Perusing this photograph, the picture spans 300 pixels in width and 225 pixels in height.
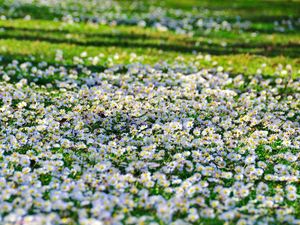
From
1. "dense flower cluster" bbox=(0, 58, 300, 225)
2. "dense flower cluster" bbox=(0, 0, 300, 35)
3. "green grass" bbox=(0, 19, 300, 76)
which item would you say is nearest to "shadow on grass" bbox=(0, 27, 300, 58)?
"green grass" bbox=(0, 19, 300, 76)

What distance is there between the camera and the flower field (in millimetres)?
6312

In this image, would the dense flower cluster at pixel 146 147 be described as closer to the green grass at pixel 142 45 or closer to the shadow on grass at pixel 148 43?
the green grass at pixel 142 45

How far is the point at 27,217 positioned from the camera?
5.75 m

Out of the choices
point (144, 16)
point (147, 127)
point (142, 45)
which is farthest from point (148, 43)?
point (147, 127)

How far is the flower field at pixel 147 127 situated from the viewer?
6312 mm

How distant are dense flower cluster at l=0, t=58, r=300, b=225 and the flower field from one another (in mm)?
21

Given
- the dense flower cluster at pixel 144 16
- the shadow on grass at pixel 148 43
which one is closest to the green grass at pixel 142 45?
the shadow on grass at pixel 148 43

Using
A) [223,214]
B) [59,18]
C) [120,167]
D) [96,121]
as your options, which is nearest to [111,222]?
[223,214]

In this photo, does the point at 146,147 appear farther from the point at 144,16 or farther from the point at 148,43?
the point at 144,16

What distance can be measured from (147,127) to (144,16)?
40.5 ft

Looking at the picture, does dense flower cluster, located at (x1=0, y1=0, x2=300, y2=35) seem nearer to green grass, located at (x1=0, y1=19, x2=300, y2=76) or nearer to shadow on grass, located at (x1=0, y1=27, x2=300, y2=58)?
green grass, located at (x1=0, y1=19, x2=300, y2=76)

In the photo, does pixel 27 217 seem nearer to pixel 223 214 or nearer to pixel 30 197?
pixel 30 197

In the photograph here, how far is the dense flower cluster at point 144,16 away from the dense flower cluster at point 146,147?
23.0 feet

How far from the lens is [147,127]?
907cm
